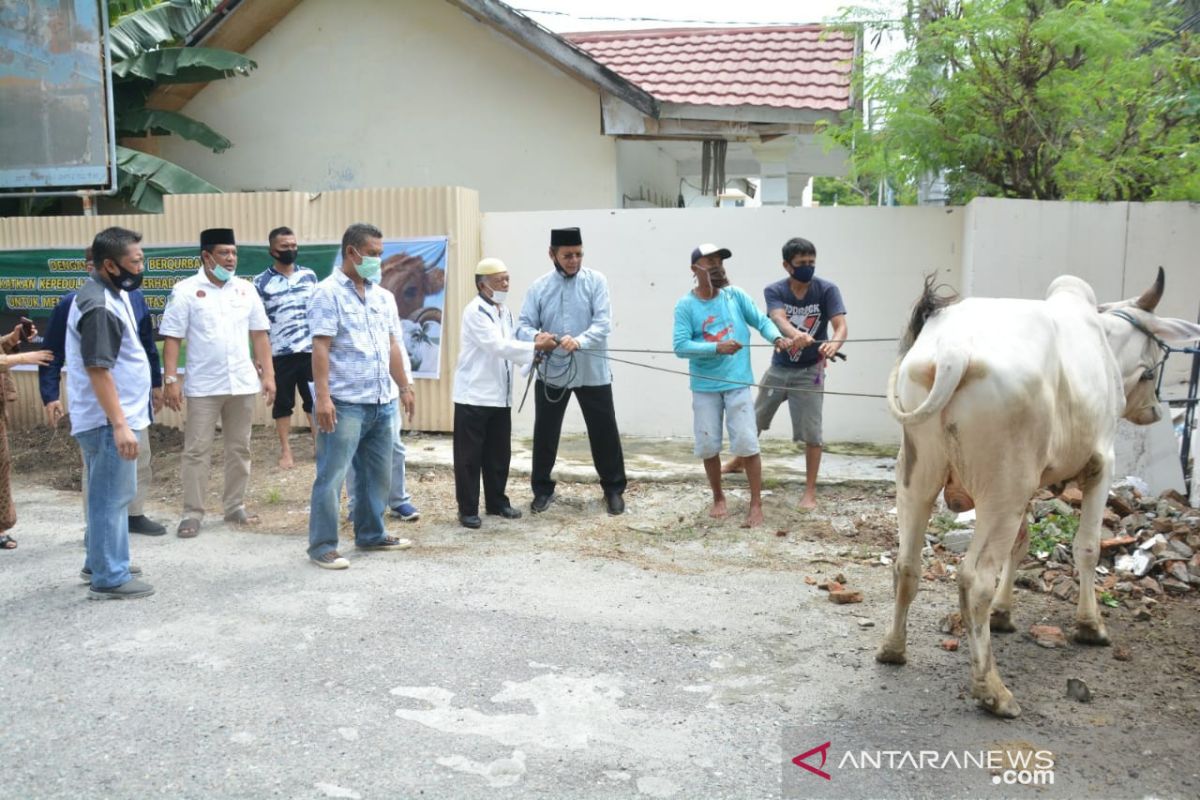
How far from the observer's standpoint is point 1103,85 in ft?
25.2

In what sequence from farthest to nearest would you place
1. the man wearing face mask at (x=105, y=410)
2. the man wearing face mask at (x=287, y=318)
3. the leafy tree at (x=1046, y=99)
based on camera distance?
1. the man wearing face mask at (x=287, y=318)
2. the leafy tree at (x=1046, y=99)
3. the man wearing face mask at (x=105, y=410)

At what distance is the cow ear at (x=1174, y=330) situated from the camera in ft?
16.9

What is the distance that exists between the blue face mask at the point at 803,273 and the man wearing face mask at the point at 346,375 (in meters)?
2.83

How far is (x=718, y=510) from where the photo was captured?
712 cm

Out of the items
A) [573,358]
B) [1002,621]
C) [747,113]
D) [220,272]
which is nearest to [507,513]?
[573,358]

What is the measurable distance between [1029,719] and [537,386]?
4191 millimetres

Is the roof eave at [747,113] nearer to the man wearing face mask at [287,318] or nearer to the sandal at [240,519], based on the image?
the man wearing face mask at [287,318]

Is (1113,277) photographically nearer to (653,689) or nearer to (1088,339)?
(1088,339)

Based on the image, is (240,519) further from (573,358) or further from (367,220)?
(367,220)

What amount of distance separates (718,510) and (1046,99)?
400 cm

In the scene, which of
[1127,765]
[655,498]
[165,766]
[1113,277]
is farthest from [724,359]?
[165,766]

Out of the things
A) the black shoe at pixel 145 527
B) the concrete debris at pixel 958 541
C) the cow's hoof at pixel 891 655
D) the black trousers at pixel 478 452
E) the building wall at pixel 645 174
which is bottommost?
the black shoe at pixel 145 527

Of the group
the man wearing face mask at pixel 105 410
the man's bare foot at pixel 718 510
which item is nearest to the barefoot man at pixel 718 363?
the man's bare foot at pixel 718 510

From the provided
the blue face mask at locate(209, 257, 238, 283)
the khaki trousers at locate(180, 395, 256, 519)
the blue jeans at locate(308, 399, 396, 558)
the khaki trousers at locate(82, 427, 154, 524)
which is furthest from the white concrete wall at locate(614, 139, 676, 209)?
the khaki trousers at locate(82, 427, 154, 524)
